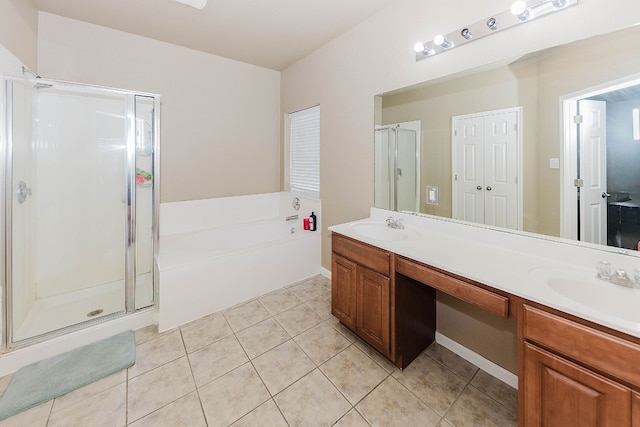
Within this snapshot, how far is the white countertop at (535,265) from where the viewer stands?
1.02 meters

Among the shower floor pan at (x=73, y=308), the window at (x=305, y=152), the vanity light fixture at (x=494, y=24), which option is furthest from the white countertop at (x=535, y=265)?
the shower floor pan at (x=73, y=308)

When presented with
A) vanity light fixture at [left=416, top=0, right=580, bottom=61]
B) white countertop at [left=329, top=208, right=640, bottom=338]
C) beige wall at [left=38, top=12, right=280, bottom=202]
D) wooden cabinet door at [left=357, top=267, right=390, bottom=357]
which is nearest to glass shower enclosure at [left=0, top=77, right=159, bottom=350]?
beige wall at [left=38, top=12, right=280, bottom=202]

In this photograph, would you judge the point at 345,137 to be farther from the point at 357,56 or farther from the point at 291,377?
the point at 291,377

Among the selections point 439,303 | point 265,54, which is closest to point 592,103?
point 439,303

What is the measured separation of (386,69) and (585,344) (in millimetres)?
2096

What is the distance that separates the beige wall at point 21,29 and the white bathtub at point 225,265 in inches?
67.9

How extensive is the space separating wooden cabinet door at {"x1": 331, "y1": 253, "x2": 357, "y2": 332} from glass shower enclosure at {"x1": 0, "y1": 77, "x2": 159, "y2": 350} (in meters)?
1.54

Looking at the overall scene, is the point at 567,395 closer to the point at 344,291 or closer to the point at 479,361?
the point at 479,361

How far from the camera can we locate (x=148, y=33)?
261cm

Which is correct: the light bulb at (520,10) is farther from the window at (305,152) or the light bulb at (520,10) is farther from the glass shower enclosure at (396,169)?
the window at (305,152)

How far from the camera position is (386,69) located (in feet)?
7.28

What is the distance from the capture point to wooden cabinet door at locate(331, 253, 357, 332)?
1966 millimetres

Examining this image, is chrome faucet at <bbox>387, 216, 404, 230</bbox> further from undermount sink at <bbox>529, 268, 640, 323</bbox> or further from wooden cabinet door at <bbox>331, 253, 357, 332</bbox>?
undermount sink at <bbox>529, 268, 640, 323</bbox>

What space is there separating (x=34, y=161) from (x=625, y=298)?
3.75 metres
